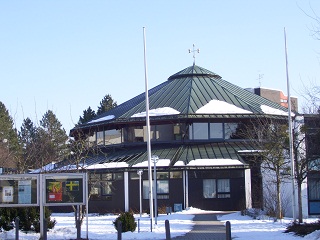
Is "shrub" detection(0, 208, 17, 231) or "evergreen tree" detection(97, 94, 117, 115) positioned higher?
"evergreen tree" detection(97, 94, 117, 115)

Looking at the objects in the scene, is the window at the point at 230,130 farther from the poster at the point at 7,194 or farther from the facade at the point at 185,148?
the poster at the point at 7,194

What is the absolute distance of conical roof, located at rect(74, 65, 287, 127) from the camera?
158 feet

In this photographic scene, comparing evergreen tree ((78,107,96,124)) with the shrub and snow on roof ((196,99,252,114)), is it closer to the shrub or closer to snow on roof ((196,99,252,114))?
snow on roof ((196,99,252,114))

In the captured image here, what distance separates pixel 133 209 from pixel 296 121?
1454 centimetres

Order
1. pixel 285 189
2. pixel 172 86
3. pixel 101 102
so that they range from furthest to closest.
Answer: pixel 101 102 < pixel 172 86 < pixel 285 189

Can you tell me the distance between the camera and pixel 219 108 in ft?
157

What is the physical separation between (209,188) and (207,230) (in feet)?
52.2

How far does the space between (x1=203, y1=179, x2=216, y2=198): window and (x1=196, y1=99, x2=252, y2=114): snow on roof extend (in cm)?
614

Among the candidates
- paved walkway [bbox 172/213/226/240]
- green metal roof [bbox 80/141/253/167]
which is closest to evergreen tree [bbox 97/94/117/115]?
green metal roof [bbox 80/141/253/167]

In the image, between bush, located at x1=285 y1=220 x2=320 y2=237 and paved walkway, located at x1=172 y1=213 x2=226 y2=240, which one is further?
paved walkway, located at x1=172 y1=213 x2=226 y2=240

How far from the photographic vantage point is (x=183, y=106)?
48.5 meters

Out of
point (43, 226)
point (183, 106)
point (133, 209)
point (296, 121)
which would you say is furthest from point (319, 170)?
point (183, 106)

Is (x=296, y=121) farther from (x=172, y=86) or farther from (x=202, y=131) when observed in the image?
(x=172, y=86)

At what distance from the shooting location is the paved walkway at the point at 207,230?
24614mm
